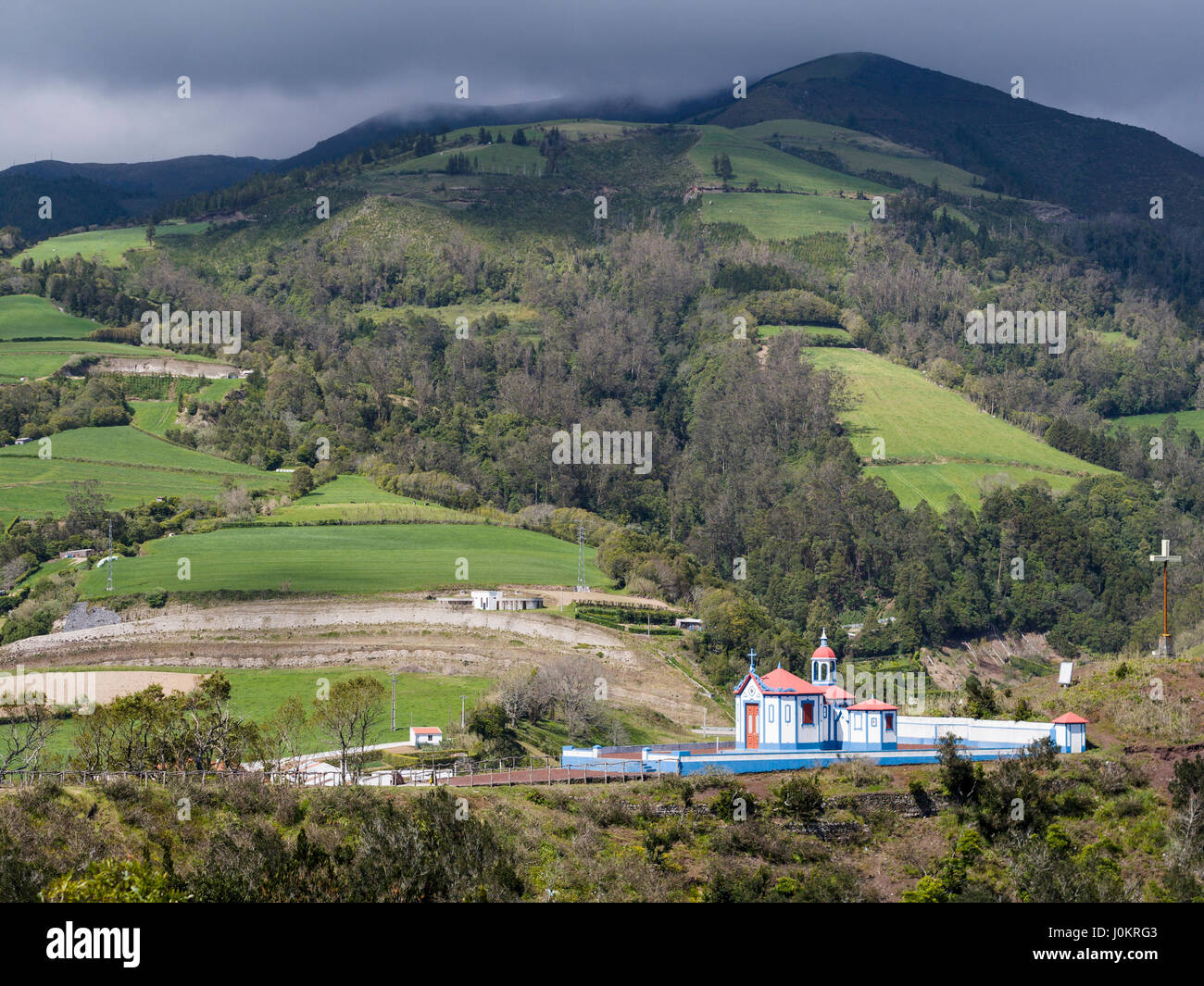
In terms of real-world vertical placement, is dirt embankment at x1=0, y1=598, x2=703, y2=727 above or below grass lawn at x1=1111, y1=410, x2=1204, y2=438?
below

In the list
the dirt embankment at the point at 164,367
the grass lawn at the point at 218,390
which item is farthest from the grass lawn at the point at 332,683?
the dirt embankment at the point at 164,367

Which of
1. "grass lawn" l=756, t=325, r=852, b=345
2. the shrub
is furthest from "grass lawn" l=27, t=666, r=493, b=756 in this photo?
"grass lawn" l=756, t=325, r=852, b=345

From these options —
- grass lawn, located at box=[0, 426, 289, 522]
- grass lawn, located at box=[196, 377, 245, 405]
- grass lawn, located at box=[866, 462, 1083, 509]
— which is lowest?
grass lawn, located at box=[866, 462, 1083, 509]

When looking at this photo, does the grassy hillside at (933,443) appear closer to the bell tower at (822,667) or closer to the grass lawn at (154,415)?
the grass lawn at (154,415)

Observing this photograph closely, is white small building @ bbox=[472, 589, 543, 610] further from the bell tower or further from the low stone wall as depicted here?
the bell tower

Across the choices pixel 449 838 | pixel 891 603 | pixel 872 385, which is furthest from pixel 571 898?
pixel 872 385

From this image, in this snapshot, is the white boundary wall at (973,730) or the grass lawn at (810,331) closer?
the white boundary wall at (973,730)

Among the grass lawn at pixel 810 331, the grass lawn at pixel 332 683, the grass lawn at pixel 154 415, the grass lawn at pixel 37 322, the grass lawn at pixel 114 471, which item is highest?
the grass lawn at pixel 37 322

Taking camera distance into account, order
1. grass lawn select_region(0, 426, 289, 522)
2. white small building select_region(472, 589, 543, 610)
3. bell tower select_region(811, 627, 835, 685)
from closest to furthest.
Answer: bell tower select_region(811, 627, 835, 685) < white small building select_region(472, 589, 543, 610) < grass lawn select_region(0, 426, 289, 522)
